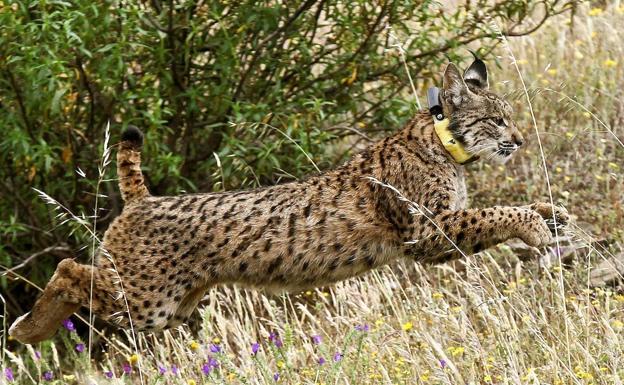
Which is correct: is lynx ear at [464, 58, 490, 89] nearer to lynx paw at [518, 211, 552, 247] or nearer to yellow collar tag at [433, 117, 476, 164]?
yellow collar tag at [433, 117, 476, 164]

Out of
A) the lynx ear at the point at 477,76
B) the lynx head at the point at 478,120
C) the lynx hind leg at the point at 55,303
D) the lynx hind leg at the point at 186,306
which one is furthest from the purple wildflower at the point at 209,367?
the lynx ear at the point at 477,76

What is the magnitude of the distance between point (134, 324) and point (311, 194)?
4.03ft

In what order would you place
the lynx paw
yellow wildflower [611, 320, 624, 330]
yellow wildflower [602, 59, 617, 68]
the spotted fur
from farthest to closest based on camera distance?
yellow wildflower [602, 59, 617, 68] < the spotted fur < the lynx paw < yellow wildflower [611, 320, 624, 330]

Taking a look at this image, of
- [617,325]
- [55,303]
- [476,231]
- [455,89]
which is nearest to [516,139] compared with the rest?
[455,89]

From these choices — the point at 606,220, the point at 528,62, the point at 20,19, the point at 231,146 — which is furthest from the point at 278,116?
the point at 528,62

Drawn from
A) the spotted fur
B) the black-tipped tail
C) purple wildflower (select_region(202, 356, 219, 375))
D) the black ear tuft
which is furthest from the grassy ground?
the black ear tuft

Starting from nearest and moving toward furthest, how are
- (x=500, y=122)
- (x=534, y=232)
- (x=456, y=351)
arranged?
1. (x=456, y=351)
2. (x=534, y=232)
3. (x=500, y=122)

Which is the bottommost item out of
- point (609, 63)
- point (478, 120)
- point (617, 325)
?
point (617, 325)

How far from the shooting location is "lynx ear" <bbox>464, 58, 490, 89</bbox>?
7.13m

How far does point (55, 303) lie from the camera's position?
675 cm

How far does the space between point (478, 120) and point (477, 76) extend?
487mm

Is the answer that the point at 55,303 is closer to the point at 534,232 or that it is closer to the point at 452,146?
the point at 452,146

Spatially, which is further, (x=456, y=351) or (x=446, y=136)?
(x=446, y=136)

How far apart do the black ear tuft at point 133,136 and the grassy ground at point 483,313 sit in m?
1.04
